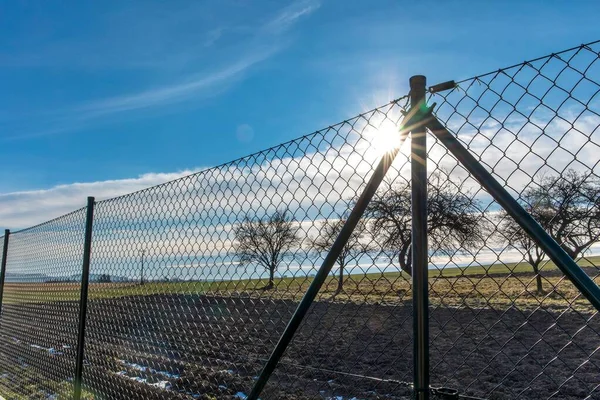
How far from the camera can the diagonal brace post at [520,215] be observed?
1.10 meters

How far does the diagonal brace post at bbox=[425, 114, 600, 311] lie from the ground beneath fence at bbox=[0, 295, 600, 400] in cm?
33

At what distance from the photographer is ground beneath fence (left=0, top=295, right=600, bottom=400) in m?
2.80

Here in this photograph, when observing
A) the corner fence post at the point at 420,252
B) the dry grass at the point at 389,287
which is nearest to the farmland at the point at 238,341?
the dry grass at the point at 389,287

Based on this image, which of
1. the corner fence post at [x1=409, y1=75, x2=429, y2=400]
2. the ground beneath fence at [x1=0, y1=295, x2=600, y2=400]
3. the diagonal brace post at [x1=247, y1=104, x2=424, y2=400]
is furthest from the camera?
the ground beneath fence at [x1=0, y1=295, x2=600, y2=400]

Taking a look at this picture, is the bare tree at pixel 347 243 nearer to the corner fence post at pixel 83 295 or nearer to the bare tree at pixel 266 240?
the bare tree at pixel 266 240


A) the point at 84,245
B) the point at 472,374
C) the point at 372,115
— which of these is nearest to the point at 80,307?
the point at 84,245

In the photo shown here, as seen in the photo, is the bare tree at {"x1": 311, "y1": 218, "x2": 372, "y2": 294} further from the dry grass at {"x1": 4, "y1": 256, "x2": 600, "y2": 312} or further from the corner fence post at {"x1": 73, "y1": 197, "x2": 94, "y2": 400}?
the corner fence post at {"x1": 73, "y1": 197, "x2": 94, "y2": 400}

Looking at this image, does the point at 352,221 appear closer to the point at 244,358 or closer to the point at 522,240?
the point at 522,240

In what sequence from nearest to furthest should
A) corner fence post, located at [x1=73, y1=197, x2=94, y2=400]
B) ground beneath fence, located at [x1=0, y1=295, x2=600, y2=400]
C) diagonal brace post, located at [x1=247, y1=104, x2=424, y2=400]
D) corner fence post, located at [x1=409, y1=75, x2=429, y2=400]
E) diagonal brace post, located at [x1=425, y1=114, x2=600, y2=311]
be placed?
diagonal brace post, located at [x1=425, y1=114, x2=600, y2=311] < corner fence post, located at [x1=409, y1=75, x2=429, y2=400] < diagonal brace post, located at [x1=247, y1=104, x2=424, y2=400] < ground beneath fence, located at [x1=0, y1=295, x2=600, y2=400] < corner fence post, located at [x1=73, y1=197, x2=94, y2=400]

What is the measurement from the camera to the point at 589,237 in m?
1.31

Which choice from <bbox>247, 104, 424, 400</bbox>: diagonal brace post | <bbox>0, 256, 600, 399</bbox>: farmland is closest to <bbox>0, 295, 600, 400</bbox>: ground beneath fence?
<bbox>0, 256, 600, 399</bbox>: farmland

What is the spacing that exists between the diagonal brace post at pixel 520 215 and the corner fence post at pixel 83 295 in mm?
3043

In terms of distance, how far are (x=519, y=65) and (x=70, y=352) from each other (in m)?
4.09

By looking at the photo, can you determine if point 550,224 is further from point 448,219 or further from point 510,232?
point 448,219
